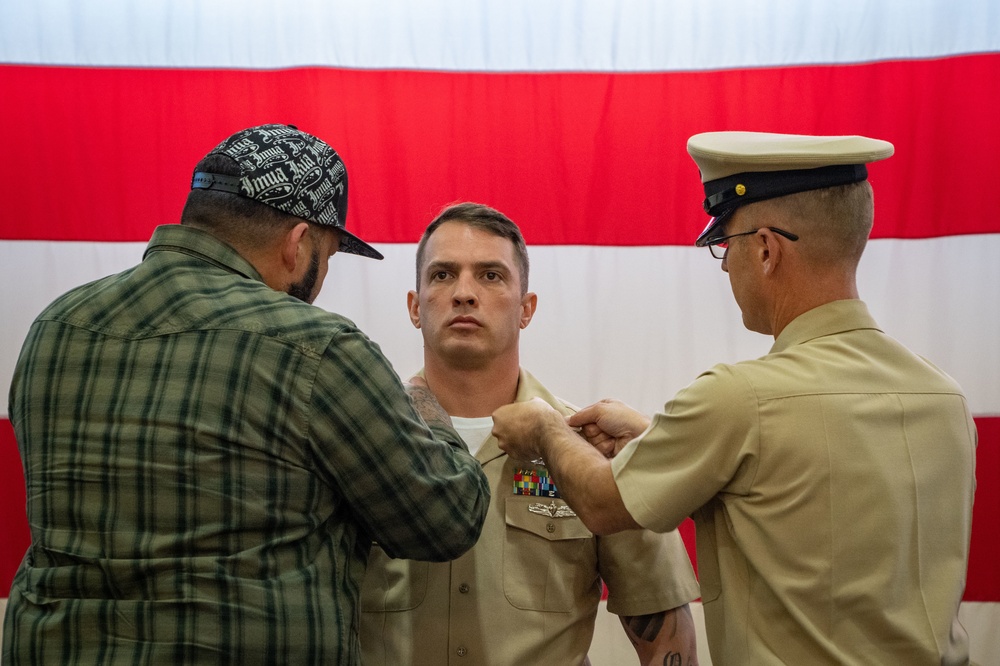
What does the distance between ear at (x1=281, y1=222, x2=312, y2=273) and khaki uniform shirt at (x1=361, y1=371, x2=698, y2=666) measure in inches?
27.3

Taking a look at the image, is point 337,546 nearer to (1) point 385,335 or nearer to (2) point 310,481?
(2) point 310,481

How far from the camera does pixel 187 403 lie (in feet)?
3.99

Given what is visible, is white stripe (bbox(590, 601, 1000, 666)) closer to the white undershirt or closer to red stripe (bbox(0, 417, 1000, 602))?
red stripe (bbox(0, 417, 1000, 602))

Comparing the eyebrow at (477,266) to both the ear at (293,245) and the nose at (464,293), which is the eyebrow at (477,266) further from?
the ear at (293,245)

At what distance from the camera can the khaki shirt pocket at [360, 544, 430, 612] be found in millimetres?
1810

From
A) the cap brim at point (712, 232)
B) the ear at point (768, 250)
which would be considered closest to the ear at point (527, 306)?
the cap brim at point (712, 232)

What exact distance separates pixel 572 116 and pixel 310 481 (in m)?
1.74

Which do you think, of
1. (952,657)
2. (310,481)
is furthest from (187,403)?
(952,657)

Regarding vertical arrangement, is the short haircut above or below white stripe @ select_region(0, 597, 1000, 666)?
above

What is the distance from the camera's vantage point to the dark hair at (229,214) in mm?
1385

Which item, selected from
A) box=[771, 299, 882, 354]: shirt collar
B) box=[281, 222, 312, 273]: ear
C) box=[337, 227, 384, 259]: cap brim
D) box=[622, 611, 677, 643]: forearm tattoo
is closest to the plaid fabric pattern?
box=[281, 222, 312, 273]: ear

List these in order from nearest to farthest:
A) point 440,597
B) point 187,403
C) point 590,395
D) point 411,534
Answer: point 187,403 → point 411,534 → point 440,597 → point 590,395

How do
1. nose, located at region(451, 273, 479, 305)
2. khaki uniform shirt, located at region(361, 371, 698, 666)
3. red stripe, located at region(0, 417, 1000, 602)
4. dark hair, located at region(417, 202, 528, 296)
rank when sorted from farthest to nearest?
red stripe, located at region(0, 417, 1000, 602) < dark hair, located at region(417, 202, 528, 296) < nose, located at region(451, 273, 479, 305) < khaki uniform shirt, located at region(361, 371, 698, 666)

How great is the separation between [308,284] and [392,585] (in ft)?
2.25
